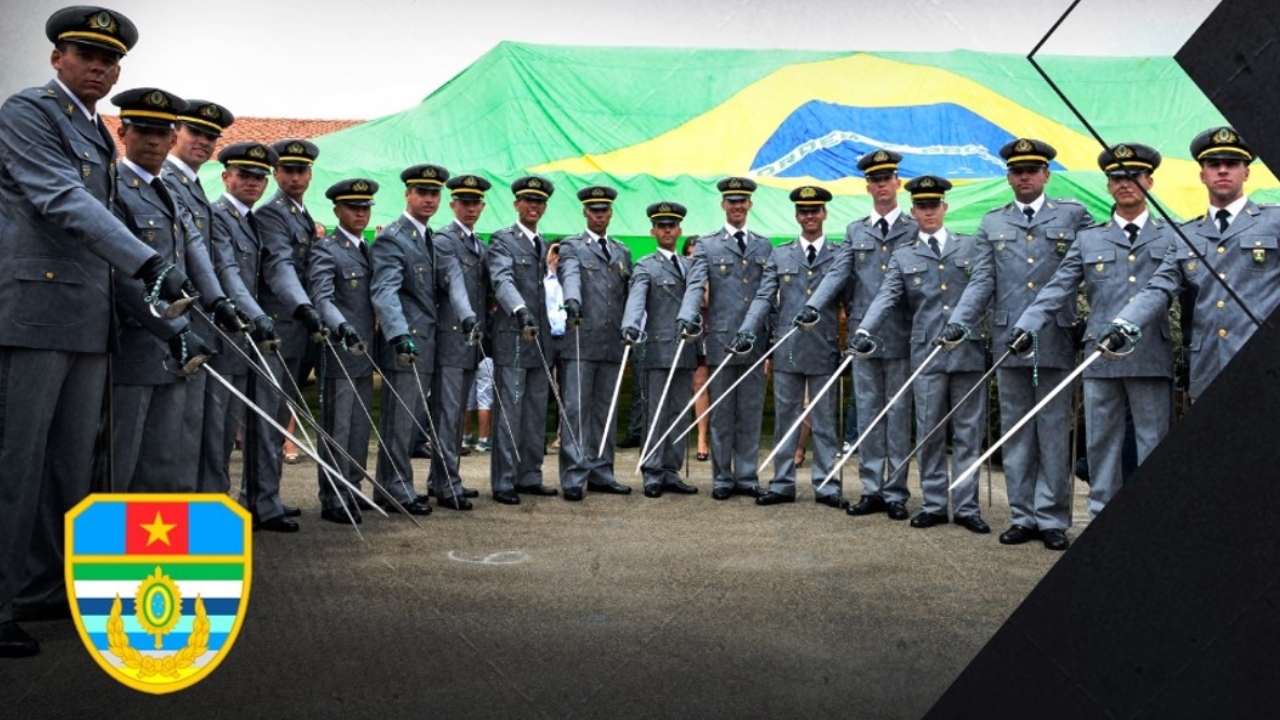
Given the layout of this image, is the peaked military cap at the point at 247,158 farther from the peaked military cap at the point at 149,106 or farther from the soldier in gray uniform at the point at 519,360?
the soldier in gray uniform at the point at 519,360

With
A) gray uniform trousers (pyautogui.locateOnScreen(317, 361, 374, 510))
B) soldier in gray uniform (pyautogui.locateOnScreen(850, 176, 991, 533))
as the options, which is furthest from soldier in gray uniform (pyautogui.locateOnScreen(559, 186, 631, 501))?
soldier in gray uniform (pyautogui.locateOnScreen(850, 176, 991, 533))

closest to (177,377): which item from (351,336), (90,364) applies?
(90,364)

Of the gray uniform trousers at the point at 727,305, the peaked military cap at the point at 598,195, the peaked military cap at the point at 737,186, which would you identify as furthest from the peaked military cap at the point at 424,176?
the gray uniform trousers at the point at 727,305

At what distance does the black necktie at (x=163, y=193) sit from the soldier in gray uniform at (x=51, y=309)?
1.16ft

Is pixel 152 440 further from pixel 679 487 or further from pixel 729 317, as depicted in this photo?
pixel 729 317

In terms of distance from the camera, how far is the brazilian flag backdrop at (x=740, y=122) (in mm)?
1757

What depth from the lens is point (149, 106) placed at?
7.57 ft

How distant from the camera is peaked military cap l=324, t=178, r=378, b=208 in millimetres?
2293

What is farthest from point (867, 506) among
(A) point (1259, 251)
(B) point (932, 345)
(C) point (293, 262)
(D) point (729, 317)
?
(C) point (293, 262)

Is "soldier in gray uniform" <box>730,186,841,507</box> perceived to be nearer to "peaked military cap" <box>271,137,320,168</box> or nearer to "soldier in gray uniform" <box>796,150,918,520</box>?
"soldier in gray uniform" <box>796,150,918,520</box>

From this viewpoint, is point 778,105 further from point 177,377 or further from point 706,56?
point 177,377

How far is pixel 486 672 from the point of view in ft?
6.82

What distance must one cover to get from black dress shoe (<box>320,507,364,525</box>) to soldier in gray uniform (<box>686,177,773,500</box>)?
11.2 ft

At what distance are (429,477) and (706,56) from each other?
10.5 ft
